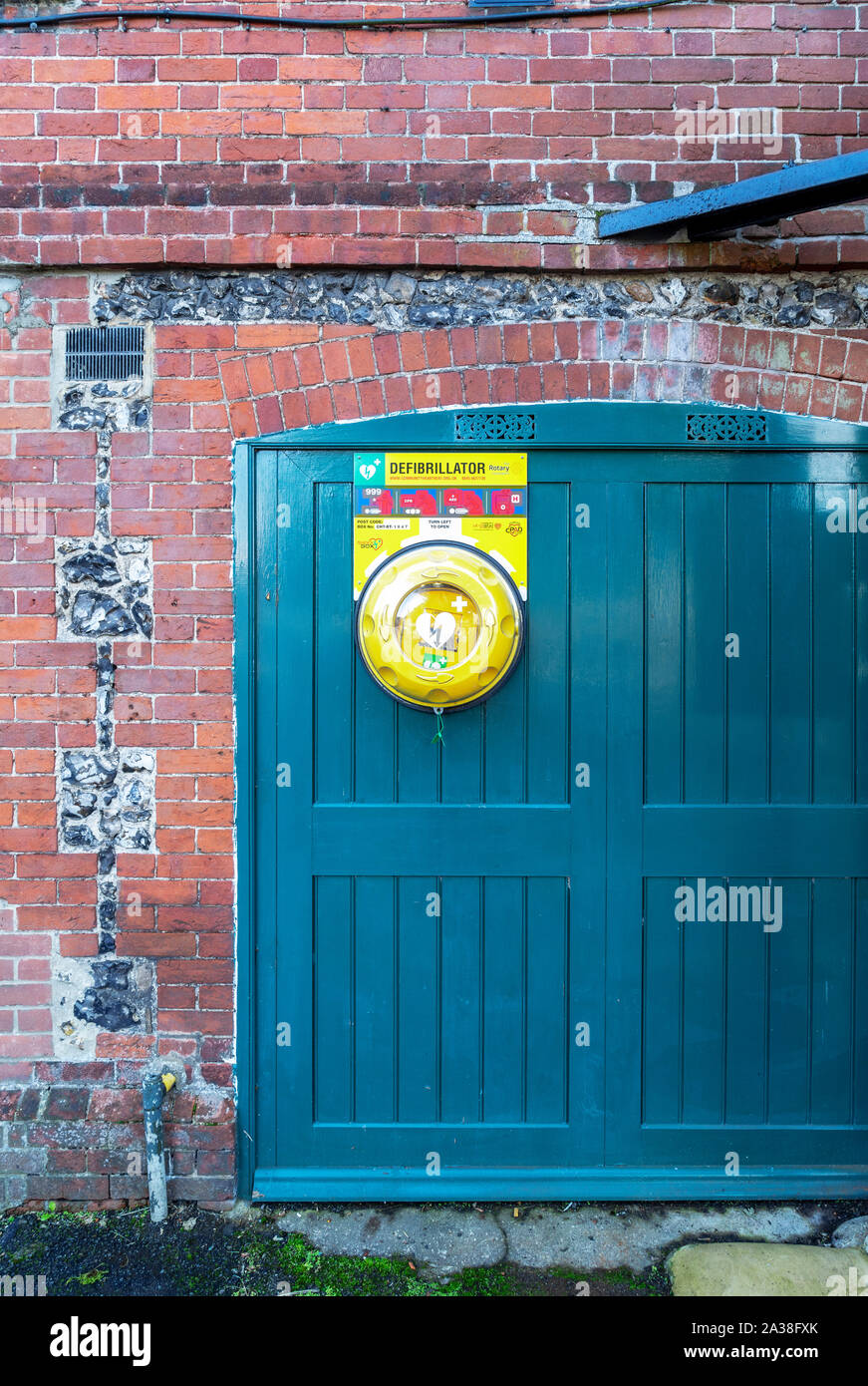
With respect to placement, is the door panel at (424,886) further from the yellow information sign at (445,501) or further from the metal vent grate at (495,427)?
the metal vent grate at (495,427)

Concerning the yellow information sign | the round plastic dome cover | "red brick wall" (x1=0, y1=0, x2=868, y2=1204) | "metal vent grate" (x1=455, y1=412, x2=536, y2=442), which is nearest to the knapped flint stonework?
"red brick wall" (x1=0, y1=0, x2=868, y2=1204)

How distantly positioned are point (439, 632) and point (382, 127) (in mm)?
1871

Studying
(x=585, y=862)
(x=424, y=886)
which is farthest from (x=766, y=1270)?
(x=424, y=886)

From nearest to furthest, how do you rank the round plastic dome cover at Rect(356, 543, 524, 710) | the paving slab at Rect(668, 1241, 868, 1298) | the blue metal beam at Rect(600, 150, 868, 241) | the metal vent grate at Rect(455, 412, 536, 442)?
1. the blue metal beam at Rect(600, 150, 868, 241)
2. the paving slab at Rect(668, 1241, 868, 1298)
3. the round plastic dome cover at Rect(356, 543, 524, 710)
4. the metal vent grate at Rect(455, 412, 536, 442)

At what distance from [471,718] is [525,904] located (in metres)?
0.74

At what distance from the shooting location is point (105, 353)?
312 centimetres

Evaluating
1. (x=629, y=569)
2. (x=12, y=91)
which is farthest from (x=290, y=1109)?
(x=12, y=91)

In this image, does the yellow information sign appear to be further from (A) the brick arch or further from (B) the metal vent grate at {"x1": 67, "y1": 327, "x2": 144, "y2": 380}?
(B) the metal vent grate at {"x1": 67, "y1": 327, "x2": 144, "y2": 380}

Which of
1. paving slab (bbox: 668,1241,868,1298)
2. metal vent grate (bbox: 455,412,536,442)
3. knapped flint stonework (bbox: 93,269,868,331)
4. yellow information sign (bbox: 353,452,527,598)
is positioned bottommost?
paving slab (bbox: 668,1241,868,1298)

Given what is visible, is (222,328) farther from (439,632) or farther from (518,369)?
(439,632)

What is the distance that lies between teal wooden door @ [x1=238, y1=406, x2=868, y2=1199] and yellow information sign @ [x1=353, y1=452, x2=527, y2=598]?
0.08 m

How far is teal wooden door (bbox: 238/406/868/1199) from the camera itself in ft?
10.4

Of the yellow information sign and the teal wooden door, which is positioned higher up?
the yellow information sign

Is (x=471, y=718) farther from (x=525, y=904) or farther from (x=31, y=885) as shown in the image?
(x=31, y=885)
